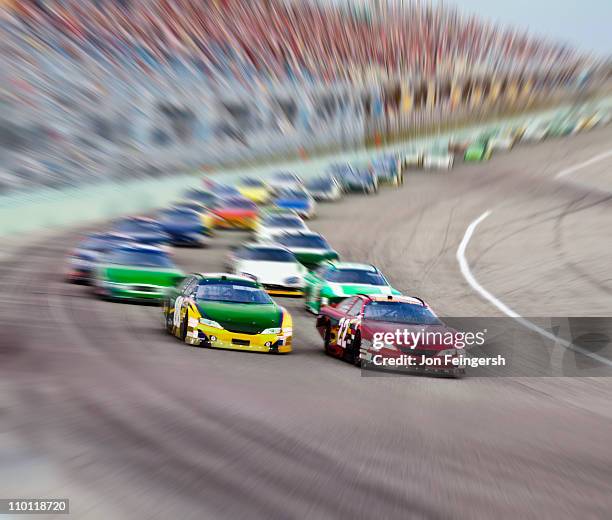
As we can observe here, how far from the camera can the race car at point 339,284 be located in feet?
66.0

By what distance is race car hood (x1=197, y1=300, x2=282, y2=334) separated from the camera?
14672 mm

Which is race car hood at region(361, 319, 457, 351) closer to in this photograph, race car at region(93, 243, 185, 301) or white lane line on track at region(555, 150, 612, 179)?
race car at region(93, 243, 185, 301)

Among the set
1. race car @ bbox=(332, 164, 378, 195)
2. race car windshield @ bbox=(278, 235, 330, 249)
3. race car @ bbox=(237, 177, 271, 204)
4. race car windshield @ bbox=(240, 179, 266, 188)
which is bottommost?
race car windshield @ bbox=(278, 235, 330, 249)

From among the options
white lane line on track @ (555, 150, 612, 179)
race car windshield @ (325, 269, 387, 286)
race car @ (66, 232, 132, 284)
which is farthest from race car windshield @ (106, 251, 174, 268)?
white lane line on track @ (555, 150, 612, 179)

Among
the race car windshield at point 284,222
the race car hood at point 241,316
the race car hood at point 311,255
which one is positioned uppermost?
the race car windshield at point 284,222

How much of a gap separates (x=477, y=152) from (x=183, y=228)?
2774 cm

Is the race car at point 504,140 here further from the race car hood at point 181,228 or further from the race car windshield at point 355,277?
the race car windshield at point 355,277

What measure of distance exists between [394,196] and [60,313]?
29.7m

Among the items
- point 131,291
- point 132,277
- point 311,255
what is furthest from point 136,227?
point 131,291

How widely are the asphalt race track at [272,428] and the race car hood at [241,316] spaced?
0.50 m

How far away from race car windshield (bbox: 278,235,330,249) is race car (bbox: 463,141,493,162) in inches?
1150

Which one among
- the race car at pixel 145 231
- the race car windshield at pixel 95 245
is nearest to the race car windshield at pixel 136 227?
the race car at pixel 145 231

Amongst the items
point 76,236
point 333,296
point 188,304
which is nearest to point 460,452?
point 188,304

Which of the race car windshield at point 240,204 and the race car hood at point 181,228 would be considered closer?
the race car hood at point 181,228
